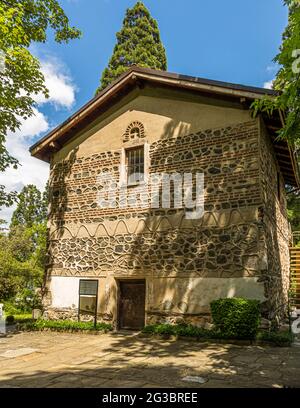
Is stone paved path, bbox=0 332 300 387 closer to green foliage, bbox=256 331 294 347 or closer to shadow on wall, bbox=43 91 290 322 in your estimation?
green foliage, bbox=256 331 294 347

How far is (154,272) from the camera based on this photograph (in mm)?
10148

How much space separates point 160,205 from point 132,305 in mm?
3232

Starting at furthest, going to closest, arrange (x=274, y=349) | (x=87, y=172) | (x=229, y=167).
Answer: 1. (x=87, y=172)
2. (x=229, y=167)
3. (x=274, y=349)

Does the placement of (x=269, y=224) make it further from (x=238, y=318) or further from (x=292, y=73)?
(x=292, y=73)

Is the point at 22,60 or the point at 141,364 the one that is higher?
the point at 22,60

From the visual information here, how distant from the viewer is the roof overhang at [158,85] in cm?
959

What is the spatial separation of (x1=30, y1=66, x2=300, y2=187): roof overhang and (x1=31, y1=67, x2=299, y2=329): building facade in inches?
1.5

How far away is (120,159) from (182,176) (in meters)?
2.49

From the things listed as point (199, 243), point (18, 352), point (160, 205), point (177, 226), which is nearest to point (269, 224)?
point (199, 243)

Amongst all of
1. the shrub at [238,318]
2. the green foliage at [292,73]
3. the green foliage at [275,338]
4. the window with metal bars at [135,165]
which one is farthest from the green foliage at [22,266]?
the green foliage at [292,73]

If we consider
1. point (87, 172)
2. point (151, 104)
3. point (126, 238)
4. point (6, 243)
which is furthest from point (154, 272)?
point (6, 243)

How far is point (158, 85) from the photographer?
1148cm

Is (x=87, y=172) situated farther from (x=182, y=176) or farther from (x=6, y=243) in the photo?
(x=6, y=243)
